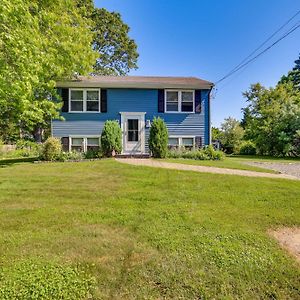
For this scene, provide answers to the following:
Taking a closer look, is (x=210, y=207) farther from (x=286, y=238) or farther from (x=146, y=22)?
(x=146, y=22)

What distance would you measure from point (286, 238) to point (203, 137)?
12.1 m

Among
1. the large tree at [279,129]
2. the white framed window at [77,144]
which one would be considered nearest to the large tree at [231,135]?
the large tree at [279,129]

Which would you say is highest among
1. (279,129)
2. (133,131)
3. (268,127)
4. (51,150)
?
(268,127)

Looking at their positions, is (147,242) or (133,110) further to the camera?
(133,110)

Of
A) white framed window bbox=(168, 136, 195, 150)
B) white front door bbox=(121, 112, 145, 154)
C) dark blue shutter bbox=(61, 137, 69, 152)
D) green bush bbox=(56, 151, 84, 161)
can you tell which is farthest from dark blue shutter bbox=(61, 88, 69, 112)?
white framed window bbox=(168, 136, 195, 150)

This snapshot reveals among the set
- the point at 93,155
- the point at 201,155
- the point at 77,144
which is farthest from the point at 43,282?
the point at 77,144

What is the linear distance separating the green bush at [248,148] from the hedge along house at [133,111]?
807 centimetres

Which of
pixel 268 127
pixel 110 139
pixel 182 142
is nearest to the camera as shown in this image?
pixel 110 139

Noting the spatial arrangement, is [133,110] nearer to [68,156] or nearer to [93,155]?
[93,155]

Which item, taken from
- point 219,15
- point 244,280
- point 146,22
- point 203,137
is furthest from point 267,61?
point 244,280

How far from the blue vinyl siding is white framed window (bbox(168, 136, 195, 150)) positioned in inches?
10.1

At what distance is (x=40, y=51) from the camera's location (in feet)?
24.4

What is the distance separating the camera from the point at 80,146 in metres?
15.0

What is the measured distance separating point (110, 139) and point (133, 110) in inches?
156
